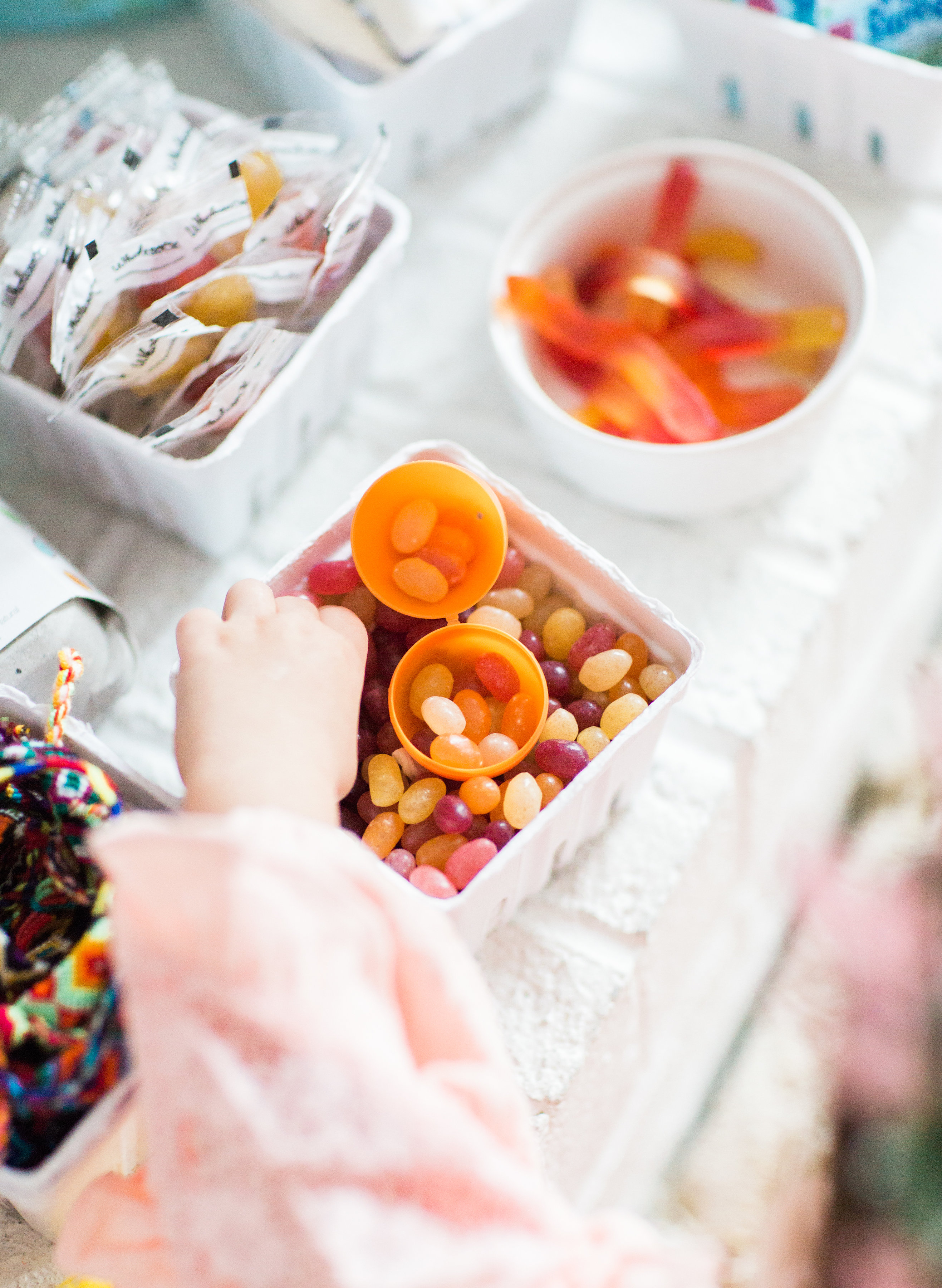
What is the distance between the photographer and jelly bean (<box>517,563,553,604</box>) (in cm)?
46

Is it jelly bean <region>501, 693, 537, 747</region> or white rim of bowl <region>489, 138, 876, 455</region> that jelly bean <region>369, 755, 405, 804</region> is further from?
white rim of bowl <region>489, 138, 876, 455</region>

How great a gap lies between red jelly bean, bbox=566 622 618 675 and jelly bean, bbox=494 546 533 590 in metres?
0.03

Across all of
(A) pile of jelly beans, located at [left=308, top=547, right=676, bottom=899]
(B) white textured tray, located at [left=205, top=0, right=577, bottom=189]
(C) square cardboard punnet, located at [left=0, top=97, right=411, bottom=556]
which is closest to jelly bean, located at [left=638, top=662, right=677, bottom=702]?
(A) pile of jelly beans, located at [left=308, top=547, right=676, bottom=899]

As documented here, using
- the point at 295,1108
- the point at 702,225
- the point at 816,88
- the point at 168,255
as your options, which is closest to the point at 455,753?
the point at 295,1108

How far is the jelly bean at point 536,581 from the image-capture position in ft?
1.52

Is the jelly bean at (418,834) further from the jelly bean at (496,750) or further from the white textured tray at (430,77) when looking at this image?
the white textured tray at (430,77)

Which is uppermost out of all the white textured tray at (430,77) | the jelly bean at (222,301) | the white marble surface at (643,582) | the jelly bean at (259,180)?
the white textured tray at (430,77)

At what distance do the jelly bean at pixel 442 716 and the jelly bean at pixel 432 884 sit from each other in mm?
56

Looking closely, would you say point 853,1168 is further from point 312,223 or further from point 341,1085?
point 312,223

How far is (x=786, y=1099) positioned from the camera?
2.35ft

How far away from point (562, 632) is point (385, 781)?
105mm

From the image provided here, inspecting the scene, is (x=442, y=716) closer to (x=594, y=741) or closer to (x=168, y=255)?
(x=594, y=741)

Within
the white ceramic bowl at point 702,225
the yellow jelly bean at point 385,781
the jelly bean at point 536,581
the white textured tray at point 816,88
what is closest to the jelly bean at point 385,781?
the yellow jelly bean at point 385,781

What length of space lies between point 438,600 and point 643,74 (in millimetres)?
523
